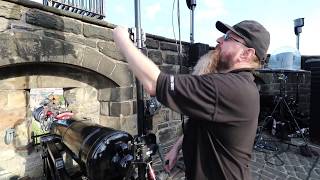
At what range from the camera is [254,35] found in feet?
6.37

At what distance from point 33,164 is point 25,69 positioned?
1194mm

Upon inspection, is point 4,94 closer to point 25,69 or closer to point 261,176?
point 25,69

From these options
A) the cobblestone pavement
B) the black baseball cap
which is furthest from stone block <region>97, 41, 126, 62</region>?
the black baseball cap

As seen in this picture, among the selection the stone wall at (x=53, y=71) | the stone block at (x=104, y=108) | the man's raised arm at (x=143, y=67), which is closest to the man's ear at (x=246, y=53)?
the man's raised arm at (x=143, y=67)

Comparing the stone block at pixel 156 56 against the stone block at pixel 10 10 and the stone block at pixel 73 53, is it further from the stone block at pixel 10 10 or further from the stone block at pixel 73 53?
the stone block at pixel 10 10

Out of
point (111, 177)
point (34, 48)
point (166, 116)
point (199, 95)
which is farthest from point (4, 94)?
point (166, 116)

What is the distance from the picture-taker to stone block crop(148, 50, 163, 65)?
16.9ft

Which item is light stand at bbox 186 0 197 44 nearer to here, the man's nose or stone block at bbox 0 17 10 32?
stone block at bbox 0 17 10 32

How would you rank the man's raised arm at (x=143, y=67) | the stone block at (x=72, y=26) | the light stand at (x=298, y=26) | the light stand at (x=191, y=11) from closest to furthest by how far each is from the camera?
the man's raised arm at (x=143, y=67) → the stone block at (x=72, y=26) → the light stand at (x=191, y=11) → the light stand at (x=298, y=26)

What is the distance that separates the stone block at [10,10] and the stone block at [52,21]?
97mm

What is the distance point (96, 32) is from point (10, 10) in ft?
3.96

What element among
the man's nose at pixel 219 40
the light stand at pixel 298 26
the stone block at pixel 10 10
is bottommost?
the man's nose at pixel 219 40

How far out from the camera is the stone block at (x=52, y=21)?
3.34 metres

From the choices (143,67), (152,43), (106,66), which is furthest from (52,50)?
(143,67)
